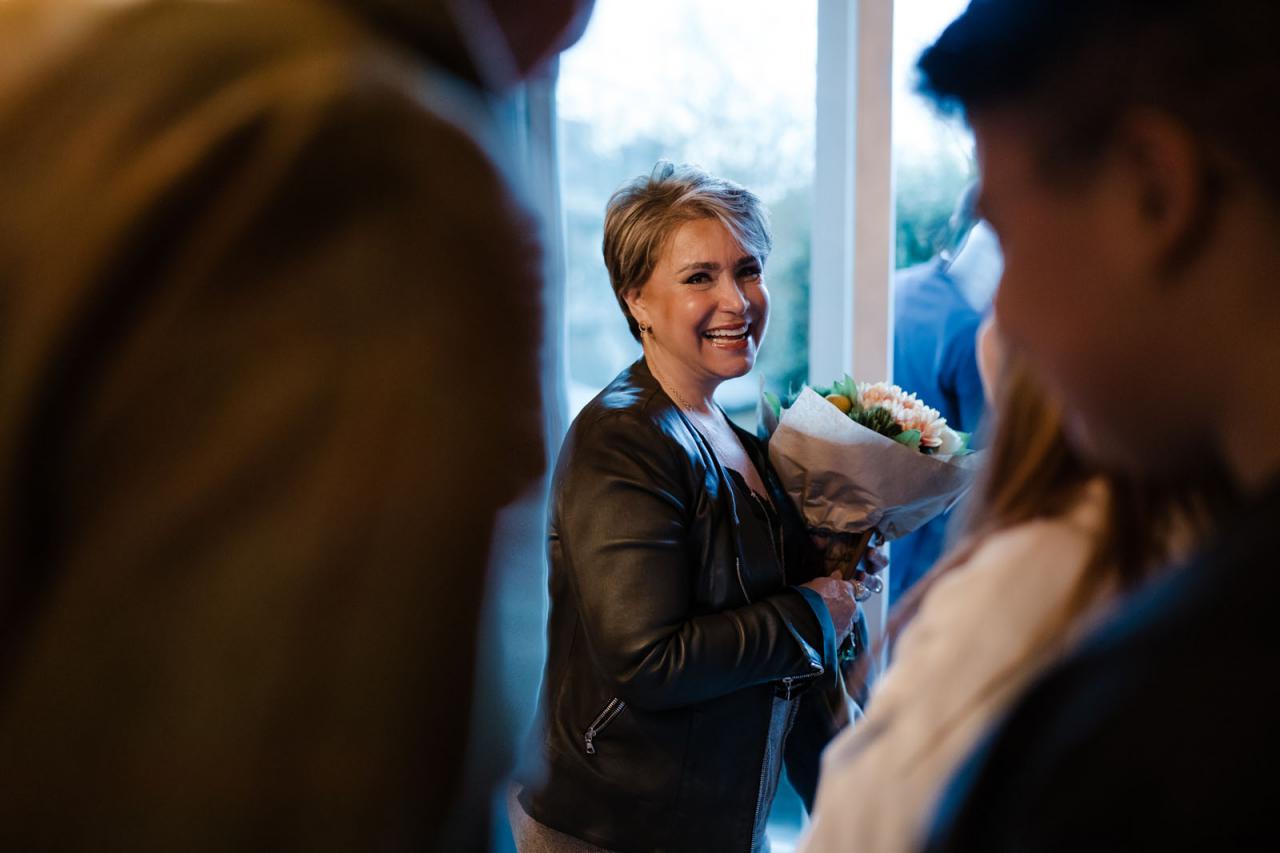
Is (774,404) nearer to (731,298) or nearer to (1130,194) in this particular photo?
(731,298)

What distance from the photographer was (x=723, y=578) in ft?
6.37

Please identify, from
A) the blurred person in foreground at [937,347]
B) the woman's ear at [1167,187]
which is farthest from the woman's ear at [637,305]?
the woman's ear at [1167,187]

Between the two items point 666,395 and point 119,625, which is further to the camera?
point 666,395

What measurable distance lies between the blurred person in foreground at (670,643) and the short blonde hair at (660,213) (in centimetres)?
27

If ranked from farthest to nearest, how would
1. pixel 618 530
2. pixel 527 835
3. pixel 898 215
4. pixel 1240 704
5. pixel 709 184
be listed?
pixel 898 215 < pixel 709 184 < pixel 527 835 < pixel 618 530 < pixel 1240 704

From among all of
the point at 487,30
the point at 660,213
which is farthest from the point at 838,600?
the point at 487,30

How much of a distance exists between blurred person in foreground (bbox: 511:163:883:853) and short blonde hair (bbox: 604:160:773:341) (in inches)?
10.5

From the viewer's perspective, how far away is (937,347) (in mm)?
2863

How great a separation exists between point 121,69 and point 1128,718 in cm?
52

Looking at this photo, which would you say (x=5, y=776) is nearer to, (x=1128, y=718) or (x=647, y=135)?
(x=1128, y=718)

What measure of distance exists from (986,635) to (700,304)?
1678 millimetres

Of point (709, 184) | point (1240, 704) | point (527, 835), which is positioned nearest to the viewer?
point (1240, 704)

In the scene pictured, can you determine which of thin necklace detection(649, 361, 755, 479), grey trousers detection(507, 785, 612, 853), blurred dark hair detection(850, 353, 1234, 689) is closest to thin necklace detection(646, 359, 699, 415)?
thin necklace detection(649, 361, 755, 479)

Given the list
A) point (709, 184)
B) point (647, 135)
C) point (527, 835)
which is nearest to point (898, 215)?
point (647, 135)
